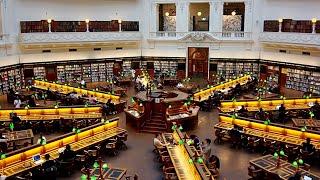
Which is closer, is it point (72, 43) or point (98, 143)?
point (98, 143)

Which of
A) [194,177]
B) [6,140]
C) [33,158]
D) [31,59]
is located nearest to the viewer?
[194,177]

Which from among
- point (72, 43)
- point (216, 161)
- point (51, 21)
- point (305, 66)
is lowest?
point (216, 161)

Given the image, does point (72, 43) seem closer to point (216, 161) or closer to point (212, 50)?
point (212, 50)

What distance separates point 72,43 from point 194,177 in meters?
20.0

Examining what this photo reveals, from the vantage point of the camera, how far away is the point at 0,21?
2536 centimetres

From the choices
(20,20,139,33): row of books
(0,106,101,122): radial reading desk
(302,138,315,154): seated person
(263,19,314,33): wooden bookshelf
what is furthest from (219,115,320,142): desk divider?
(20,20,139,33): row of books

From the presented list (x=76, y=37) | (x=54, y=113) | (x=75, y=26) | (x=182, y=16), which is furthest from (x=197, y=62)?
(x=54, y=113)

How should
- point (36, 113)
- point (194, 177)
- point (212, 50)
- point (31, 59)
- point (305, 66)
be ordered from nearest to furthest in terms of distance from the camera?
point (194, 177)
point (36, 113)
point (305, 66)
point (31, 59)
point (212, 50)

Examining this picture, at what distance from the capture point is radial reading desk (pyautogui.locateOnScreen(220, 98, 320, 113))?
19125mm

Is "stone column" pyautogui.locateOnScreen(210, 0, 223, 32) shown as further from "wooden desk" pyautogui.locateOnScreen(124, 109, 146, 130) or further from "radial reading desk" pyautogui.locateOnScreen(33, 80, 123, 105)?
"wooden desk" pyautogui.locateOnScreen(124, 109, 146, 130)

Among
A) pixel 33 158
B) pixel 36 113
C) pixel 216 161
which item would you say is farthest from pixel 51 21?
pixel 216 161

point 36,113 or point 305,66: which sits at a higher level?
point 305,66

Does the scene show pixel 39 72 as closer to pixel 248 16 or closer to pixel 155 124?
pixel 155 124

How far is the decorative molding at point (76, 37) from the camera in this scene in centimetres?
2602
